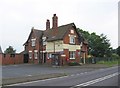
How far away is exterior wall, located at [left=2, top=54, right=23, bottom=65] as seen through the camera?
53.6m

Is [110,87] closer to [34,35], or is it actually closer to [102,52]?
[34,35]

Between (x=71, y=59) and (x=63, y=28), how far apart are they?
20.9 ft

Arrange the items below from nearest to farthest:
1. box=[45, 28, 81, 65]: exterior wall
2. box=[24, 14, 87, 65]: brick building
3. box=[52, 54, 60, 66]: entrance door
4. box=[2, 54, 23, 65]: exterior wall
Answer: box=[52, 54, 60, 66]: entrance door
box=[45, 28, 81, 65]: exterior wall
box=[24, 14, 87, 65]: brick building
box=[2, 54, 23, 65]: exterior wall

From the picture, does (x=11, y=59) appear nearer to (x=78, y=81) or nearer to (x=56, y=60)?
(x=56, y=60)

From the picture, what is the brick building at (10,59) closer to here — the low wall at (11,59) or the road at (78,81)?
the low wall at (11,59)

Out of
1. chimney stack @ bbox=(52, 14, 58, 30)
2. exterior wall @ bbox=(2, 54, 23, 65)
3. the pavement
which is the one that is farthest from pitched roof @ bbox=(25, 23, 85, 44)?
the pavement

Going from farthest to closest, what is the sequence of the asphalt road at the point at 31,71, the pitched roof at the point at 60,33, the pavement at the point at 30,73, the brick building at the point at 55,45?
1. the pitched roof at the point at 60,33
2. the brick building at the point at 55,45
3. the asphalt road at the point at 31,71
4. the pavement at the point at 30,73

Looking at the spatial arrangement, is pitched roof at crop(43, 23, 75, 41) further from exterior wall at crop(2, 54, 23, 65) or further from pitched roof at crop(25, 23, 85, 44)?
exterior wall at crop(2, 54, 23, 65)

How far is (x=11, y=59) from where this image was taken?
55188 millimetres

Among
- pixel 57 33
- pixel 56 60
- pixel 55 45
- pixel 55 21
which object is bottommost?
pixel 56 60

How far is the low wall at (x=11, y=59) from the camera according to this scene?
175 feet

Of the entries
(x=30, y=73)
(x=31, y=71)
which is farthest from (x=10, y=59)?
(x=30, y=73)

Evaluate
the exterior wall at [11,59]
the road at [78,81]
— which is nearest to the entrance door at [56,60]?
the exterior wall at [11,59]

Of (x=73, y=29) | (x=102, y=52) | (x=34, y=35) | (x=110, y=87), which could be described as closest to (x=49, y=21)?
(x=34, y=35)
